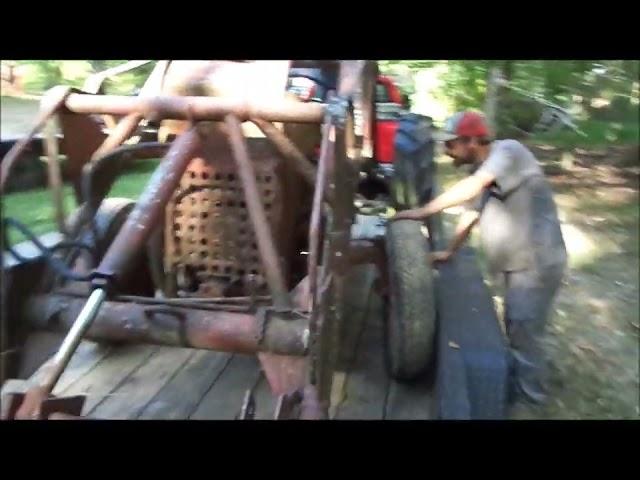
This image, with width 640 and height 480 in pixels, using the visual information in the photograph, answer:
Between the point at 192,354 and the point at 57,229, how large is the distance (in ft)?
2.46

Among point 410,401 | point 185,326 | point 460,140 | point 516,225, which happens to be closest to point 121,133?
point 185,326

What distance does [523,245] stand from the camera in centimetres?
287

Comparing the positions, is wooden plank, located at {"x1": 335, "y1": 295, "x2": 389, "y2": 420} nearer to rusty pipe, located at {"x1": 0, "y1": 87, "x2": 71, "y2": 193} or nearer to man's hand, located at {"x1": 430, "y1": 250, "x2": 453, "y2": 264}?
man's hand, located at {"x1": 430, "y1": 250, "x2": 453, "y2": 264}

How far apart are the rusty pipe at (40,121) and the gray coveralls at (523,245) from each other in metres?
1.36

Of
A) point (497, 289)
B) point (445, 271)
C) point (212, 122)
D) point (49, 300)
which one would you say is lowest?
point (497, 289)

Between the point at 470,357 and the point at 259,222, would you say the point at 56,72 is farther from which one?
the point at 470,357

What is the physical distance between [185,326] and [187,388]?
646 millimetres

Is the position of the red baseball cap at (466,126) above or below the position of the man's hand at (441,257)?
above

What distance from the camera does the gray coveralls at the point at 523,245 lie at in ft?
9.16

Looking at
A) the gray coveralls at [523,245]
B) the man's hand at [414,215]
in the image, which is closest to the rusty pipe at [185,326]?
the man's hand at [414,215]

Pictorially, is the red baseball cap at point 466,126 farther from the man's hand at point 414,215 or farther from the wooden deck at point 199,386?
the wooden deck at point 199,386

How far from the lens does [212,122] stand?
7.46 feet
